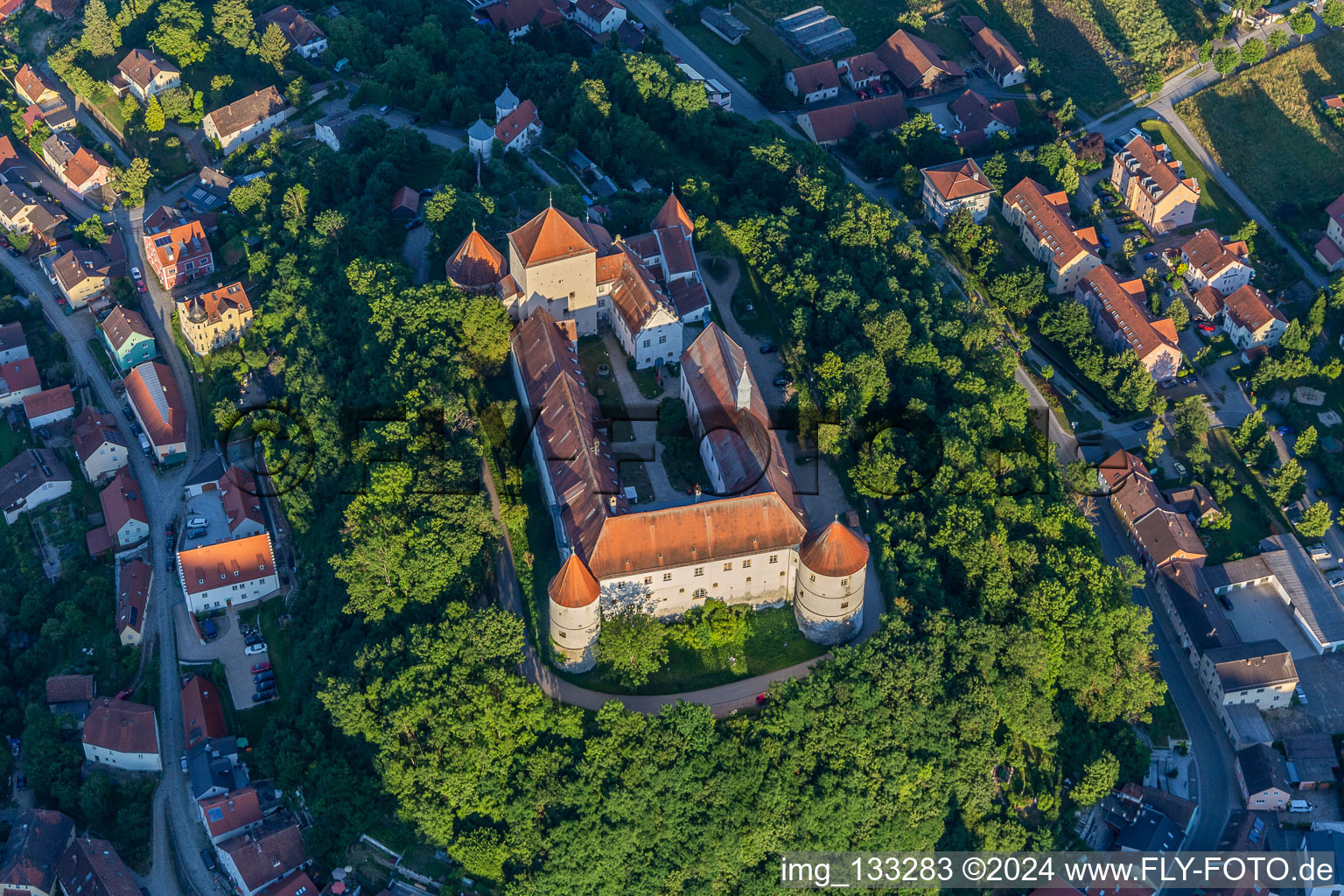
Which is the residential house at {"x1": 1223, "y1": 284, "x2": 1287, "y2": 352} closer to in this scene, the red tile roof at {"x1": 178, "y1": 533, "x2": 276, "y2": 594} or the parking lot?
the red tile roof at {"x1": 178, "y1": 533, "x2": 276, "y2": 594}

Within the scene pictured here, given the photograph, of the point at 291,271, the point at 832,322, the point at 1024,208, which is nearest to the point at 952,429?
the point at 832,322

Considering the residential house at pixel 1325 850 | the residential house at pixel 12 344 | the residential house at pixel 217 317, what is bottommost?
the residential house at pixel 1325 850

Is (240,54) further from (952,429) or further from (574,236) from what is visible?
(952,429)

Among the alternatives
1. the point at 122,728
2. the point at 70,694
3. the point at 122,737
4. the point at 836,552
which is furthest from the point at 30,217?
the point at 836,552

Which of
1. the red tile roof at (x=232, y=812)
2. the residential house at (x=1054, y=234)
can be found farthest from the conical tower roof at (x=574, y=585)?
the residential house at (x=1054, y=234)

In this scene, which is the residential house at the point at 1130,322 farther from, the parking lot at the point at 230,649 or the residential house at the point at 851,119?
the parking lot at the point at 230,649

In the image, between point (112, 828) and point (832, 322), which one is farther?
point (832, 322)

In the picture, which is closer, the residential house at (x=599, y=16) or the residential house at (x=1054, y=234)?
Answer: the residential house at (x=1054, y=234)
